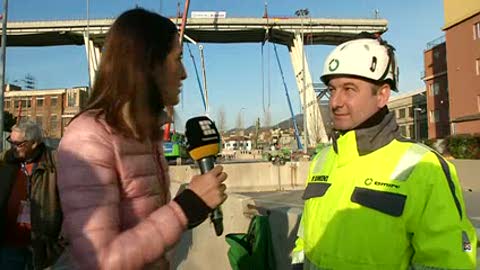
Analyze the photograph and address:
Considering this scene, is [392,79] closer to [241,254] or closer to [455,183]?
[455,183]

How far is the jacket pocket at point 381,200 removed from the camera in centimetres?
223

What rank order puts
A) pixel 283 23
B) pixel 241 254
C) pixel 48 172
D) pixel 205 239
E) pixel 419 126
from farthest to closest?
pixel 419 126 < pixel 283 23 < pixel 205 239 < pixel 241 254 < pixel 48 172

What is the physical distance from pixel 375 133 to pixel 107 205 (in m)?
1.43

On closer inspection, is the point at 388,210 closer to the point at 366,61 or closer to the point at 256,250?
the point at 366,61

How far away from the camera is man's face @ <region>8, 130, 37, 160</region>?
4.45m

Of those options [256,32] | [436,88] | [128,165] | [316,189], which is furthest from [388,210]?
[436,88]

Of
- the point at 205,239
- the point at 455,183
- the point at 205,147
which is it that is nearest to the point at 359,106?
the point at 455,183

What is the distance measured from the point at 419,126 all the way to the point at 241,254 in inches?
2920

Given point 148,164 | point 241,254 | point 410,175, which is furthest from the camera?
point 241,254

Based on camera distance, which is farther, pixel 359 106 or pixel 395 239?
pixel 359 106

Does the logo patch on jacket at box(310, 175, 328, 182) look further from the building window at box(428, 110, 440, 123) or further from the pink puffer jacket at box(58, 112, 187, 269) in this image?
the building window at box(428, 110, 440, 123)

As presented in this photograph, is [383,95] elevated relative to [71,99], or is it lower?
lower

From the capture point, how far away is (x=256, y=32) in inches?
2434

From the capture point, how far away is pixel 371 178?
237cm
